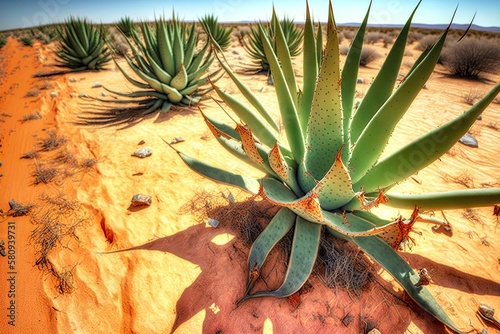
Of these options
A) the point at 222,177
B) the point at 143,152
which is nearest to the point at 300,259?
the point at 222,177

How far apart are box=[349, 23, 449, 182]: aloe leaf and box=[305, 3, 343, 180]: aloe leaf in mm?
158

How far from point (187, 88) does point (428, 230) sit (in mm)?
4204

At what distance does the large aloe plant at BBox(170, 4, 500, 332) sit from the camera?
3.70 feet

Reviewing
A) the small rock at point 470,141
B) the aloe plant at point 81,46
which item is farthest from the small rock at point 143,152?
the aloe plant at point 81,46

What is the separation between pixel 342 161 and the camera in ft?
4.60

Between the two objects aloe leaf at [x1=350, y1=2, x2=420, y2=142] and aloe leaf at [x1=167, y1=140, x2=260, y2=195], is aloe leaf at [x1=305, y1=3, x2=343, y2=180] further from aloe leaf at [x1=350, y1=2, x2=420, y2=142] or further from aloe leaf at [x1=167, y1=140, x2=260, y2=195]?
aloe leaf at [x1=167, y1=140, x2=260, y2=195]

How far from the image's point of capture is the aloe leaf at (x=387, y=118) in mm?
1101

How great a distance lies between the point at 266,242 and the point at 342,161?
0.69 m

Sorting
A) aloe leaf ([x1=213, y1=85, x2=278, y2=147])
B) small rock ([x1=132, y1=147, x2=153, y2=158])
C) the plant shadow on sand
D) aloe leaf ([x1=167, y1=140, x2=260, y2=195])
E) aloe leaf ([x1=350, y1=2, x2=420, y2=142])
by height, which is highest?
aloe leaf ([x1=350, y1=2, x2=420, y2=142])

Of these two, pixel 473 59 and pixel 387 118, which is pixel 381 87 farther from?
pixel 473 59

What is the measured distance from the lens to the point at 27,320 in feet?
4.57

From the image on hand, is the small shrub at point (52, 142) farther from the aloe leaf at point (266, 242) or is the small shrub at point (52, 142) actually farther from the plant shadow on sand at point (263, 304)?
the aloe leaf at point (266, 242)

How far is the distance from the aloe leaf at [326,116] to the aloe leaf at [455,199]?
0.53 meters

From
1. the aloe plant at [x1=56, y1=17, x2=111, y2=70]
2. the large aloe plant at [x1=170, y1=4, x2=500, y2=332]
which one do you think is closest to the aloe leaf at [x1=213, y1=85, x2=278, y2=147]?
the large aloe plant at [x1=170, y1=4, x2=500, y2=332]
